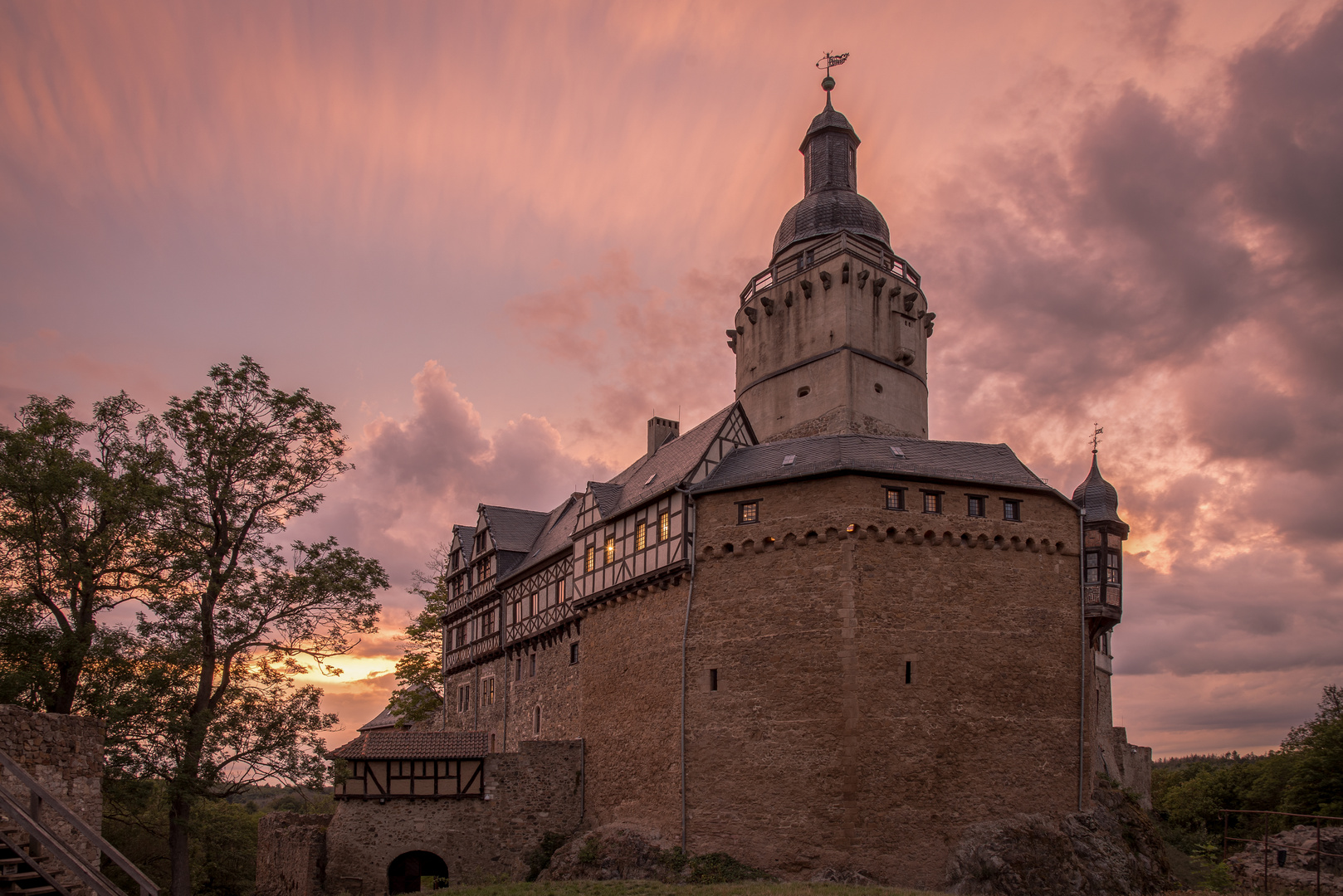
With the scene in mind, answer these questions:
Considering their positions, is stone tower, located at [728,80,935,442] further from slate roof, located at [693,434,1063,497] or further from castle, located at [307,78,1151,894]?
slate roof, located at [693,434,1063,497]

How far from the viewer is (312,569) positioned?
26766 millimetres

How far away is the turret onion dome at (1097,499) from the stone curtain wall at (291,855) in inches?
980

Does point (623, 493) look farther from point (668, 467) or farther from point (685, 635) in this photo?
point (685, 635)

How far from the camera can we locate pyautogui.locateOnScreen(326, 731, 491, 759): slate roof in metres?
29.2

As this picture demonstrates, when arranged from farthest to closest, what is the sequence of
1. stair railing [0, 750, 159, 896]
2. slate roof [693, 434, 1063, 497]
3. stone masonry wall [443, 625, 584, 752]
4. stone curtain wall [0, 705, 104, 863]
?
stone masonry wall [443, 625, 584, 752] < slate roof [693, 434, 1063, 497] < stone curtain wall [0, 705, 104, 863] < stair railing [0, 750, 159, 896]

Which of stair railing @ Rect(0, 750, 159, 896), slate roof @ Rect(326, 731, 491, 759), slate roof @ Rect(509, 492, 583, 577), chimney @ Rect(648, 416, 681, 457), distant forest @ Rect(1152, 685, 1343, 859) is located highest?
chimney @ Rect(648, 416, 681, 457)

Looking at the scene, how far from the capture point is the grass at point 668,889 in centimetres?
2034

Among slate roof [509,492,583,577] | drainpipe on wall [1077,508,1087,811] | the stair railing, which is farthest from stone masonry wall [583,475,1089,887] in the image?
the stair railing

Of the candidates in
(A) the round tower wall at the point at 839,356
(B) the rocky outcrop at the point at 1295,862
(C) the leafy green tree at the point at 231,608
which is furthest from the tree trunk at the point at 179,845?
(B) the rocky outcrop at the point at 1295,862

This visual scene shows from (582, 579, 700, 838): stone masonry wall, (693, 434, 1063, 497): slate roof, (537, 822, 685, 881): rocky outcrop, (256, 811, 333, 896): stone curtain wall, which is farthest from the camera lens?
(256, 811, 333, 896): stone curtain wall

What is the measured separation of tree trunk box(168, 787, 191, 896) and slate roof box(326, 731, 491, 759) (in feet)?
Answer: 16.1

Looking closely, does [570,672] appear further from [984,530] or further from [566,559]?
[984,530]

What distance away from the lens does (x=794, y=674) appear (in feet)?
81.2

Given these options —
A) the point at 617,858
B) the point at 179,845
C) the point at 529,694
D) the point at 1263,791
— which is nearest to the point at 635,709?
the point at 617,858
